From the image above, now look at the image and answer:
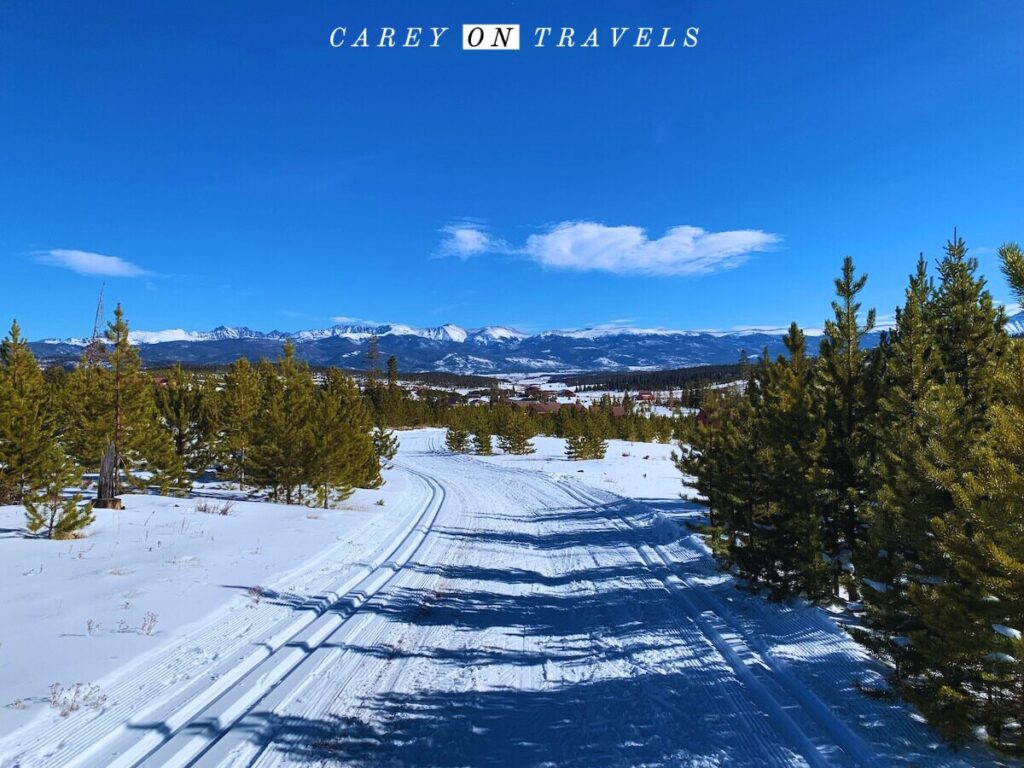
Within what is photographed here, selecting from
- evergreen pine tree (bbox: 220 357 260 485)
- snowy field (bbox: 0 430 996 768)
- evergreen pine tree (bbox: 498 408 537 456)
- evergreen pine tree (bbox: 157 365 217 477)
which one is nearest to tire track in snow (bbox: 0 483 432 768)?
snowy field (bbox: 0 430 996 768)

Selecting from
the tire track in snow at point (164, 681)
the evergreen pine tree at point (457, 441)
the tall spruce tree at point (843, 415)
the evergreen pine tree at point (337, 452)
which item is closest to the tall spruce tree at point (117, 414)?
the evergreen pine tree at point (337, 452)

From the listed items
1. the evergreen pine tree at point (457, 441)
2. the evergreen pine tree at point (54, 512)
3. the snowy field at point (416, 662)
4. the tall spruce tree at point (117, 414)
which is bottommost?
the evergreen pine tree at point (457, 441)

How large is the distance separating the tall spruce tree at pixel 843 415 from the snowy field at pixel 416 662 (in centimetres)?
151

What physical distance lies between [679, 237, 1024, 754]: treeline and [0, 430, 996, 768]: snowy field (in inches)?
26.0

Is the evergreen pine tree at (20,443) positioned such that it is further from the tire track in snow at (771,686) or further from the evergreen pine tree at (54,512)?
the tire track in snow at (771,686)

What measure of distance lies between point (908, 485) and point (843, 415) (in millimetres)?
3767

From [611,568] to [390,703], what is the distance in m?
6.40

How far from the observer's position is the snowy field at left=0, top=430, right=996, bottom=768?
4691mm

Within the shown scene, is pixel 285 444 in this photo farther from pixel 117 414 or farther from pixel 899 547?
pixel 899 547

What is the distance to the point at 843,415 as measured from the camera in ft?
28.6

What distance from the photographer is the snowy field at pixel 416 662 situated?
4.69 m

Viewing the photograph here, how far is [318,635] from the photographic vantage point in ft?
23.6

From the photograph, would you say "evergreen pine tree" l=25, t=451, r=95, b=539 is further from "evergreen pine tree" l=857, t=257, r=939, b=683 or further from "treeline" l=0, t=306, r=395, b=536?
"evergreen pine tree" l=857, t=257, r=939, b=683

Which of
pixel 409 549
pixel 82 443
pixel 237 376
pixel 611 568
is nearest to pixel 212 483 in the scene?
pixel 237 376
